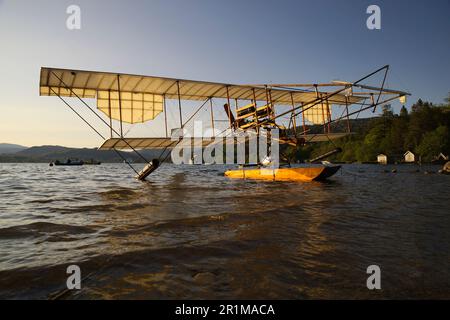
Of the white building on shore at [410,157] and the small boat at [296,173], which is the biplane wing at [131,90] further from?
the white building on shore at [410,157]

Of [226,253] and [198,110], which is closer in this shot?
[226,253]

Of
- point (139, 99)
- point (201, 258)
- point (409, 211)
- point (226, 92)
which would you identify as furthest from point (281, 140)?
point (201, 258)

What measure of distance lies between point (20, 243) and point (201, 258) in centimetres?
295

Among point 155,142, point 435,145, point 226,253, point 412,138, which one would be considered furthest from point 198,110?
point 412,138

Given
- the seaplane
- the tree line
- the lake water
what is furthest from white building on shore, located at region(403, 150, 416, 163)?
the lake water

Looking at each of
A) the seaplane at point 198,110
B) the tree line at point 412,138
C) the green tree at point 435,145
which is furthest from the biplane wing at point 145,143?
the green tree at point 435,145

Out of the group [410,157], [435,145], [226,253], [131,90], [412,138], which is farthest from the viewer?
[412,138]

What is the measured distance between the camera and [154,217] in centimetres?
589

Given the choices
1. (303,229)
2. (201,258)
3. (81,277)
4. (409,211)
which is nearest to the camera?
(81,277)

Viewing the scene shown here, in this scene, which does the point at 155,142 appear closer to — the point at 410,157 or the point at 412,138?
the point at 410,157

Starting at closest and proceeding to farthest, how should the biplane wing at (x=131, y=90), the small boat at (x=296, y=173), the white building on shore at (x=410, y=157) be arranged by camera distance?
the biplane wing at (x=131, y=90)
the small boat at (x=296, y=173)
the white building on shore at (x=410, y=157)

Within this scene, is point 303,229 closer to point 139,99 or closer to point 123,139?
point 123,139

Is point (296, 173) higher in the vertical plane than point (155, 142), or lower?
lower

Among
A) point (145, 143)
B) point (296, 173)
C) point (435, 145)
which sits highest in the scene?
point (435, 145)
